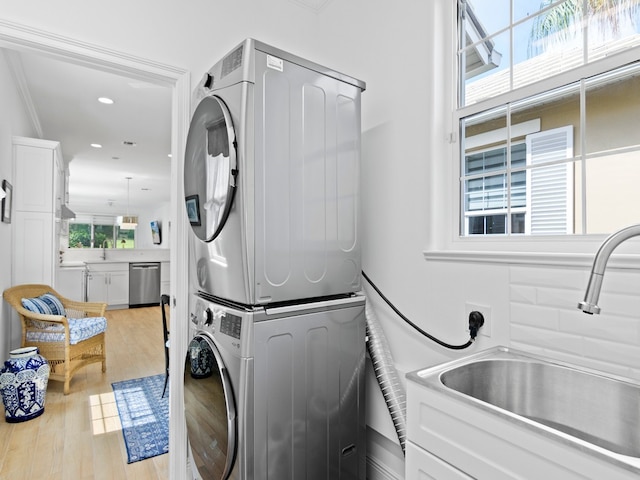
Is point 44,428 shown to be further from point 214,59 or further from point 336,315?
point 214,59

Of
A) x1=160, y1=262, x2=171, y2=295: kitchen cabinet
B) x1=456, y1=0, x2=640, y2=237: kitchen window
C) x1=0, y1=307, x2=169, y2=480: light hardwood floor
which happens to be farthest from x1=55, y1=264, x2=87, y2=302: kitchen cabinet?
x1=456, y1=0, x2=640, y2=237: kitchen window

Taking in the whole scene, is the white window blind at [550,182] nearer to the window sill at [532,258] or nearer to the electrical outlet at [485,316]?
the window sill at [532,258]

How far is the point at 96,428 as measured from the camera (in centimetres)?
257

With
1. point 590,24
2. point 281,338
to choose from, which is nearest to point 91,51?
point 281,338

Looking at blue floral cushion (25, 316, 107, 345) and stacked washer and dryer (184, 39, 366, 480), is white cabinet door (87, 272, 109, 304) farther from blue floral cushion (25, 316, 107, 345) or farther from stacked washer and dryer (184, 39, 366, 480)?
stacked washer and dryer (184, 39, 366, 480)

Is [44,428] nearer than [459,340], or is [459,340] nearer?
[459,340]

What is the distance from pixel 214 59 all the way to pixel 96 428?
2.65 metres

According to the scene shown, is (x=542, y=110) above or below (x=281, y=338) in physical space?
above

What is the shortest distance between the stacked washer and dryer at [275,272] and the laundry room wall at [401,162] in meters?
0.23

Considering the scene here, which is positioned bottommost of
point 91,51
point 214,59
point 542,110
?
point 542,110

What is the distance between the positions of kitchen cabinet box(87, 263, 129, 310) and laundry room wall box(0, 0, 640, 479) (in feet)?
21.7

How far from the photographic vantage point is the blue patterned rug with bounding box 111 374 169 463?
91.1 inches

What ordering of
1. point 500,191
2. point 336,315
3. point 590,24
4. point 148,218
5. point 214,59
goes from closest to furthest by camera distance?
point 590,24
point 500,191
point 336,315
point 214,59
point 148,218

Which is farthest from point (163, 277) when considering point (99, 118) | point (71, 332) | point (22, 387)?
point (22, 387)
